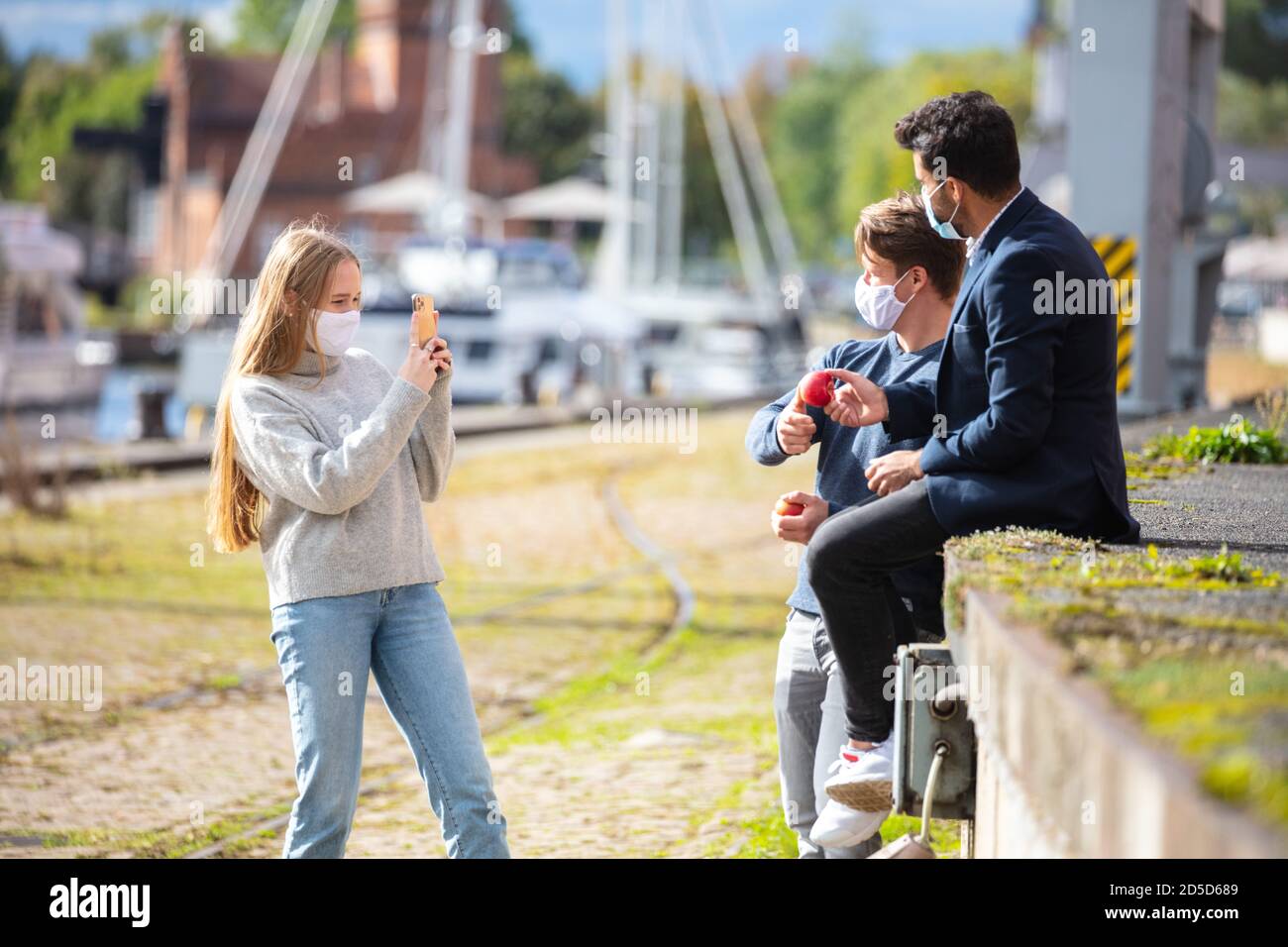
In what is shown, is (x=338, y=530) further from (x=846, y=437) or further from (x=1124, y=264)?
(x=1124, y=264)

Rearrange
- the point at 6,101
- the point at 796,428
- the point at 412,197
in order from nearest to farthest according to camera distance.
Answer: the point at 796,428, the point at 412,197, the point at 6,101

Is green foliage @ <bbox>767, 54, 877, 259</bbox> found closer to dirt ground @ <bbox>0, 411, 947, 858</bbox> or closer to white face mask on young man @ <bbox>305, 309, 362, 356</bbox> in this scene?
dirt ground @ <bbox>0, 411, 947, 858</bbox>

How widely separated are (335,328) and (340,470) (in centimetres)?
45

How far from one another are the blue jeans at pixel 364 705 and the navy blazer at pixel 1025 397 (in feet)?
4.33

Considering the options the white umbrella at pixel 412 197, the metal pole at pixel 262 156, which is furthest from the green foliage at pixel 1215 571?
the white umbrella at pixel 412 197

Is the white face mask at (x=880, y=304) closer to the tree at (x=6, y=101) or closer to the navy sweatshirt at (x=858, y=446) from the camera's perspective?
the navy sweatshirt at (x=858, y=446)

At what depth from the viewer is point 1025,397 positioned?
12.4 feet

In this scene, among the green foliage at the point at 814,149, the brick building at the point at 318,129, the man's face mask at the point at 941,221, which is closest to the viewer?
the man's face mask at the point at 941,221

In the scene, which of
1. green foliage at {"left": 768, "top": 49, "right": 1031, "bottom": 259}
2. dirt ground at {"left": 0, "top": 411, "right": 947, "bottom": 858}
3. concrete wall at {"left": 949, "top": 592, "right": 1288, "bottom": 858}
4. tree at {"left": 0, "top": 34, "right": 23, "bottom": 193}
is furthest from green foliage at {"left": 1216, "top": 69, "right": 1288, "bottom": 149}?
concrete wall at {"left": 949, "top": 592, "right": 1288, "bottom": 858}

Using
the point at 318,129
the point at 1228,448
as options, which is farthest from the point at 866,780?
the point at 318,129

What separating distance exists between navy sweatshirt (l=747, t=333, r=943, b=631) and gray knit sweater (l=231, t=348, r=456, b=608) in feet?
2.88

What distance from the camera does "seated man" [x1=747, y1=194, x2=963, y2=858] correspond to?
14.4 feet

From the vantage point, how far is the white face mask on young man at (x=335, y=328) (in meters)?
4.42
